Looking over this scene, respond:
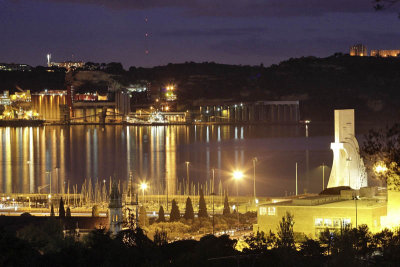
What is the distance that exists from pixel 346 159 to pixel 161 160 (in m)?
18.7

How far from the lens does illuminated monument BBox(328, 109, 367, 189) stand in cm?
1491

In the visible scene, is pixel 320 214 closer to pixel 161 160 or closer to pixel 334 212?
pixel 334 212

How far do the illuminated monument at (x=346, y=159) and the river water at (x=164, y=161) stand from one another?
A: 5.30m

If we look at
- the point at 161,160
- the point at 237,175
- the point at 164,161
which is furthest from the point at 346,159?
the point at 161,160

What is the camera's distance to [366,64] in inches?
3312

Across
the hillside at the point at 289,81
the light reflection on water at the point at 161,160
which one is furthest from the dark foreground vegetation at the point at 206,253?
the hillside at the point at 289,81

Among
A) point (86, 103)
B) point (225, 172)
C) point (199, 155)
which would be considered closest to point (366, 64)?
point (86, 103)

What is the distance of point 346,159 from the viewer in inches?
595

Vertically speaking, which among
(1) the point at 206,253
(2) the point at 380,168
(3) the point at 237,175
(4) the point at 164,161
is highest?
(2) the point at 380,168

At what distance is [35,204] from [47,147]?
26003 millimetres

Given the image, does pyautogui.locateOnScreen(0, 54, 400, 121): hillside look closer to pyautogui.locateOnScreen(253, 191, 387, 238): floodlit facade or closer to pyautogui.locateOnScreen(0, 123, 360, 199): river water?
pyautogui.locateOnScreen(0, 123, 360, 199): river water

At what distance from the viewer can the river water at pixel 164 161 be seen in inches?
948

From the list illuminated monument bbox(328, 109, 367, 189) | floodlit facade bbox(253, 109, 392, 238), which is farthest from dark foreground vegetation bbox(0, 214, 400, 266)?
illuminated monument bbox(328, 109, 367, 189)

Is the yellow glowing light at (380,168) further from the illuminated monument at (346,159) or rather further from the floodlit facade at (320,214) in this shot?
the illuminated monument at (346,159)
